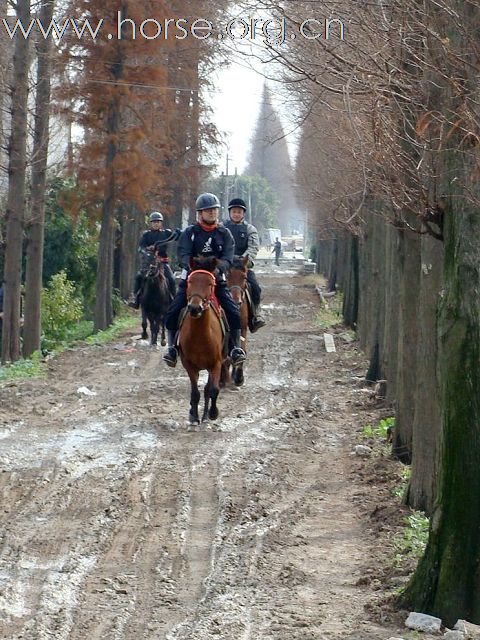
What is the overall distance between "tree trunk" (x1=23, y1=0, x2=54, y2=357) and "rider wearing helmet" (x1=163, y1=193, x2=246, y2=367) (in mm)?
10527

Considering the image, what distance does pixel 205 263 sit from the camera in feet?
49.4

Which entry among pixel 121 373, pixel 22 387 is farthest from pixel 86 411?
pixel 121 373

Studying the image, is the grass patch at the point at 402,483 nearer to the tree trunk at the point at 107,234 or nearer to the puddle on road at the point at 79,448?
the puddle on road at the point at 79,448

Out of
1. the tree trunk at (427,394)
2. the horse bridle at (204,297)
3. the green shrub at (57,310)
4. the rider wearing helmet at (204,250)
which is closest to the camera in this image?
the tree trunk at (427,394)

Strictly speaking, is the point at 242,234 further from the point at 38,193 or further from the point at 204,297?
the point at 38,193

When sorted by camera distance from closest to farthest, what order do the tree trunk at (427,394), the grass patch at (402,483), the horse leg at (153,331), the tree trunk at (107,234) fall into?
1. the tree trunk at (427,394)
2. the grass patch at (402,483)
3. the horse leg at (153,331)
4. the tree trunk at (107,234)

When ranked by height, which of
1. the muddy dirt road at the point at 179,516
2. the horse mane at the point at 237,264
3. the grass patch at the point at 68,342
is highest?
the horse mane at the point at 237,264

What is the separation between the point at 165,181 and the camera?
4097cm

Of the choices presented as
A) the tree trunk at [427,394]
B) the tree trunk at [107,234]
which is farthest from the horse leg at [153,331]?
the tree trunk at [427,394]

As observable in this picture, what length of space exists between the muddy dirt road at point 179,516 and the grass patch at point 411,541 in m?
0.27

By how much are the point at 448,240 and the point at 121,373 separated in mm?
13790

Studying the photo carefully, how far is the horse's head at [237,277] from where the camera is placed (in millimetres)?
17766

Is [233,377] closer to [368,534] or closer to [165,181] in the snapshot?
[368,534]

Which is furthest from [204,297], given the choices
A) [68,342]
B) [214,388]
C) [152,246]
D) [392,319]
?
[68,342]
